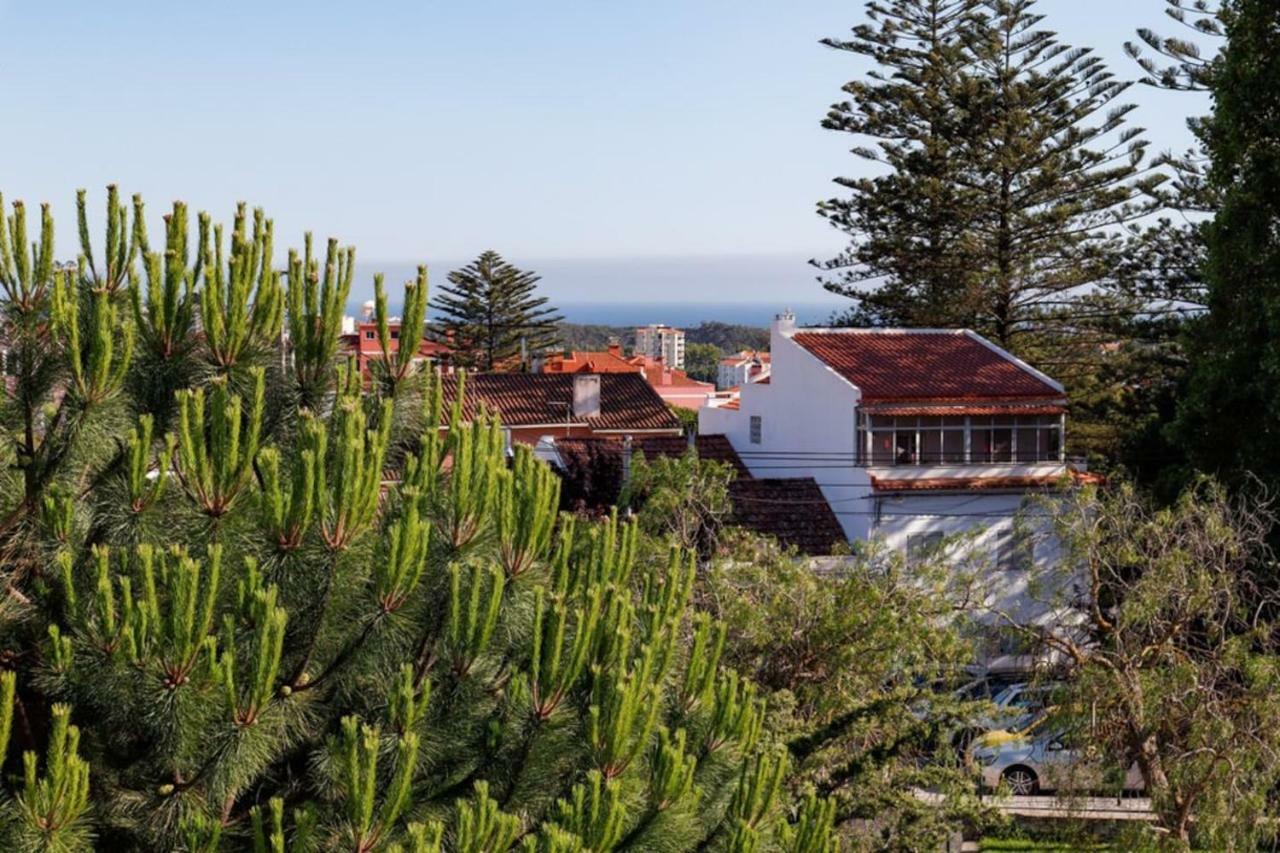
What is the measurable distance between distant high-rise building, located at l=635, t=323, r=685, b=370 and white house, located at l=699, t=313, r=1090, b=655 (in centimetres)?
7285

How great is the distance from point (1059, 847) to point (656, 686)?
727 centimetres

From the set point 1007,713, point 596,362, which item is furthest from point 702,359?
point 1007,713

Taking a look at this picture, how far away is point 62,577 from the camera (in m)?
6.19

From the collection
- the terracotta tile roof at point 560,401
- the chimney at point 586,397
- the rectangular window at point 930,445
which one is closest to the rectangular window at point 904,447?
the rectangular window at point 930,445

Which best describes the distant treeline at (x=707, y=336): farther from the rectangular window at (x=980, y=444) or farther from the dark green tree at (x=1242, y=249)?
the dark green tree at (x=1242, y=249)

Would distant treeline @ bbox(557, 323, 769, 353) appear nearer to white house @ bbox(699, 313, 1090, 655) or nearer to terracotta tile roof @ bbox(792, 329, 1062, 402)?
terracotta tile roof @ bbox(792, 329, 1062, 402)

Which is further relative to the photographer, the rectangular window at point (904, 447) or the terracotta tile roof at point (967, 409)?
the rectangular window at point (904, 447)

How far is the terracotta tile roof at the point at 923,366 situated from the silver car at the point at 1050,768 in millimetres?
8735

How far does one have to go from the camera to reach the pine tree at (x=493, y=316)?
150 feet

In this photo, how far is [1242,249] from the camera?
18.5 metres

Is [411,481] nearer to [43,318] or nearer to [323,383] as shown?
[323,383]

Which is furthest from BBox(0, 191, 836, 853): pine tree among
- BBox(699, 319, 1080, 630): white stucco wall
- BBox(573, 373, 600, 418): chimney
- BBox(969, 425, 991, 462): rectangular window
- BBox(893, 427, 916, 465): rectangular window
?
BBox(573, 373, 600, 418): chimney

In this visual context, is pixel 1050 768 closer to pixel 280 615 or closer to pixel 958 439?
pixel 280 615

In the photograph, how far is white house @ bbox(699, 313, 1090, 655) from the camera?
22.9 m
